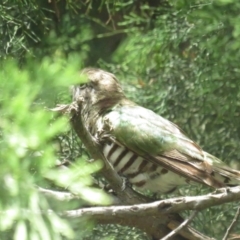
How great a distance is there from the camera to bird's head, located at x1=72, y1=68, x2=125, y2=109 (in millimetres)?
1812

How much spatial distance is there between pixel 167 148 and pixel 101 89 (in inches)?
10.3

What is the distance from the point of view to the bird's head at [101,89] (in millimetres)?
1812

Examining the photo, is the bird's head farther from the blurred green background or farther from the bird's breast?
the bird's breast

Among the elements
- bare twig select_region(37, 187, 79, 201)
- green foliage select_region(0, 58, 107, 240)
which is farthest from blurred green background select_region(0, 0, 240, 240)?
green foliage select_region(0, 58, 107, 240)

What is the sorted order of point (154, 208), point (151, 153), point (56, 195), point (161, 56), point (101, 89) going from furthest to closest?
point (161, 56)
point (101, 89)
point (151, 153)
point (154, 208)
point (56, 195)

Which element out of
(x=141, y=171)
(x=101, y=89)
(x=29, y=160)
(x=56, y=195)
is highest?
(x=29, y=160)

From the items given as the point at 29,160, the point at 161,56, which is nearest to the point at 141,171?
the point at 161,56

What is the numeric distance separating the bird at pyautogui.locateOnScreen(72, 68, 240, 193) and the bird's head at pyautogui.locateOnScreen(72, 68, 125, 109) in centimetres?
3

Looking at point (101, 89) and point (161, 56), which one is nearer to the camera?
point (101, 89)

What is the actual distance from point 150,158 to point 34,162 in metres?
0.85

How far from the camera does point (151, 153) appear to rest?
65.3 inches

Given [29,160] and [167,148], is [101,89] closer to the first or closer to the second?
[167,148]

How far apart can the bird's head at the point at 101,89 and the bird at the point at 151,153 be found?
1.1 inches

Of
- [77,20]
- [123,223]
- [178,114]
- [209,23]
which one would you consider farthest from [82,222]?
[77,20]
